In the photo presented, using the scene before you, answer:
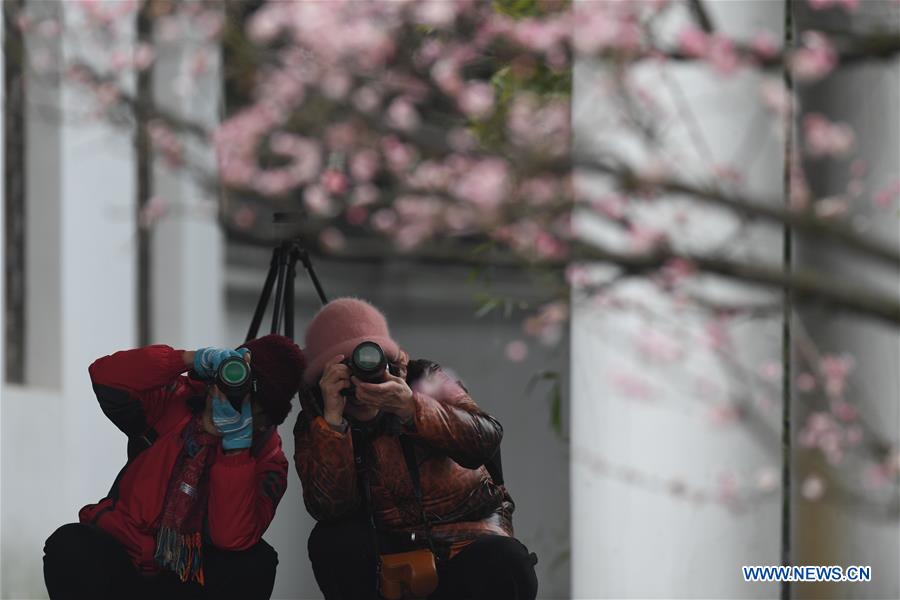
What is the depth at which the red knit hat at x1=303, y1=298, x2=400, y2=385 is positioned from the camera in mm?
1817

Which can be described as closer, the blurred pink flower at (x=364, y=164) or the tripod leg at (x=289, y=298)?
the tripod leg at (x=289, y=298)

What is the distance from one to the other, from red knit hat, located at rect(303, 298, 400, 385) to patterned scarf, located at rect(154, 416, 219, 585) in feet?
0.65

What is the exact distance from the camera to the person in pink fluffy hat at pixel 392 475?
174 centimetres

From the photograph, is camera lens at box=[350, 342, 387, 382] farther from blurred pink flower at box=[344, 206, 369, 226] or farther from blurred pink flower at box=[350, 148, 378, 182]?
blurred pink flower at box=[344, 206, 369, 226]

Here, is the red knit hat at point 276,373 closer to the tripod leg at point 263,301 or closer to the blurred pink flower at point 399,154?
the tripod leg at point 263,301

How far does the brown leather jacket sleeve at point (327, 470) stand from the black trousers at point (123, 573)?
0.37 ft

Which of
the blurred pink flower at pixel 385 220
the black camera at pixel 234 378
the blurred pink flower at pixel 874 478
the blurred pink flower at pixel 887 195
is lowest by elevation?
the blurred pink flower at pixel 874 478

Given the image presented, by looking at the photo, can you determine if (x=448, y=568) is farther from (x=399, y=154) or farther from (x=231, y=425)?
(x=399, y=154)

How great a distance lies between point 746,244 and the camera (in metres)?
1.89

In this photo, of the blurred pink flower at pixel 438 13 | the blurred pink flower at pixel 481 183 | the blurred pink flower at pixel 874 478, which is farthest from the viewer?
the blurred pink flower at pixel 438 13

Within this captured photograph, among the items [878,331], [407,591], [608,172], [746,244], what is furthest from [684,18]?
[608,172]

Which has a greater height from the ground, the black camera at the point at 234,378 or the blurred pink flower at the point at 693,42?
the blurred pink flower at the point at 693,42

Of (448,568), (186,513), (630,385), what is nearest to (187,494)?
(186,513)

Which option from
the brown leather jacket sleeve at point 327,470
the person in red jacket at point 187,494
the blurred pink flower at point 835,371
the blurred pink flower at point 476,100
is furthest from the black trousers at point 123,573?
the blurred pink flower at point 476,100
